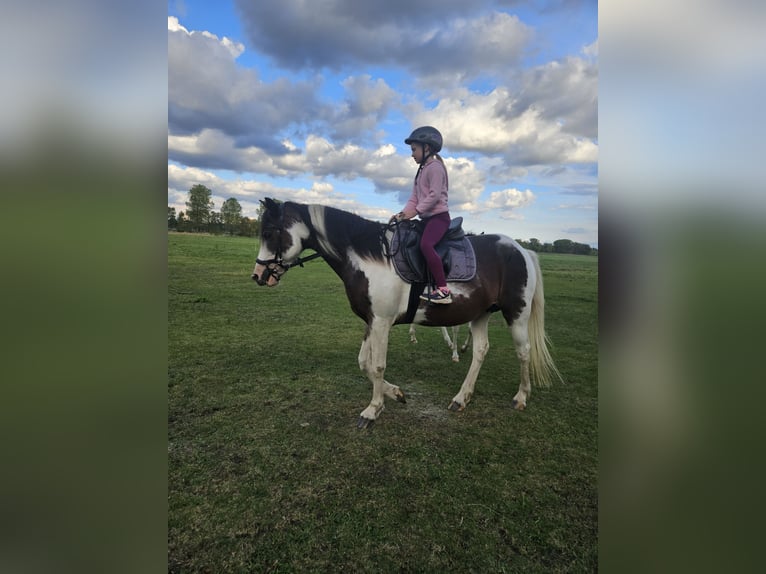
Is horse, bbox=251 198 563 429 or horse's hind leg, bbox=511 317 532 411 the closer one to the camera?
horse, bbox=251 198 563 429

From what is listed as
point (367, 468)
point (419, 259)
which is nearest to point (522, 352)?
point (419, 259)

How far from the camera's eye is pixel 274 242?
358cm

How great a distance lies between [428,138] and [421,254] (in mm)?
1230

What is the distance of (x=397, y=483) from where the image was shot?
2703 millimetres

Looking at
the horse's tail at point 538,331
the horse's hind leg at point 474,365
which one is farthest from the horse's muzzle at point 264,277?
the horse's tail at point 538,331

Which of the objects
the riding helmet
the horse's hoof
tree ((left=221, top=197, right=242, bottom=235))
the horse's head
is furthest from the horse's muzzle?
tree ((left=221, top=197, right=242, bottom=235))

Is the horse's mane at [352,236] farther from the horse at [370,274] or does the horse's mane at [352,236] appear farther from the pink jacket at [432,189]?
the pink jacket at [432,189]

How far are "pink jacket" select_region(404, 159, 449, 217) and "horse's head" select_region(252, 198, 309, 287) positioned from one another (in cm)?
139

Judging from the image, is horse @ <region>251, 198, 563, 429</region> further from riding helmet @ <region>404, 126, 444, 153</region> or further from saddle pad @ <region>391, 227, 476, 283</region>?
riding helmet @ <region>404, 126, 444, 153</region>

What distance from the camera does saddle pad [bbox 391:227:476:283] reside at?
143 inches

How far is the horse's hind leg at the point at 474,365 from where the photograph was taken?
13.5 ft
